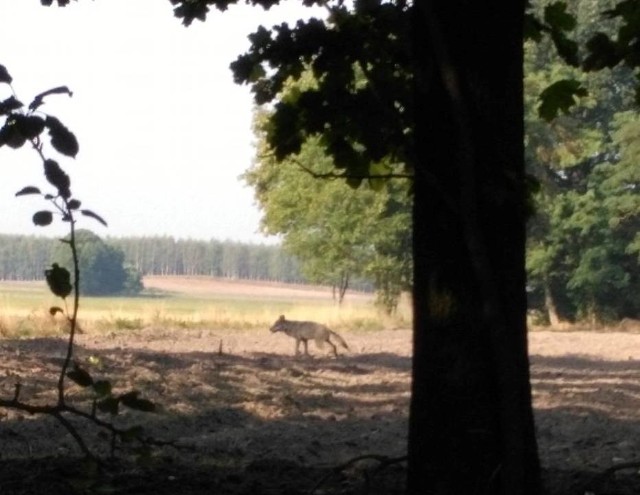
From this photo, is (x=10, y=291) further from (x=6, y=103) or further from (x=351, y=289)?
(x=351, y=289)

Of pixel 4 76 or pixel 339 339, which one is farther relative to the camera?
pixel 339 339

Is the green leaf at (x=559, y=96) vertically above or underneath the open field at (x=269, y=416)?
above

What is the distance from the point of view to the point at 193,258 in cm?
3022

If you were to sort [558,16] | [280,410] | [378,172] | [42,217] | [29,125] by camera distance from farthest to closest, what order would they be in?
[280,410] < [378,172] < [558,16] < [42,217] < [29,125]

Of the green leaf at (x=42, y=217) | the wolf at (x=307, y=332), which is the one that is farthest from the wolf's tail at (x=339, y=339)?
the green leaf at (x=42, y=217)

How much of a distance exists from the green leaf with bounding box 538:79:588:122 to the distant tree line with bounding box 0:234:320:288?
213 inches

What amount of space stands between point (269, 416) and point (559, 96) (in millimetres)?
6860

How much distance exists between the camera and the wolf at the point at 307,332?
20547 mm

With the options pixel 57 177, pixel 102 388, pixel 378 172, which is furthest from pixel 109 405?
pixel 378 172

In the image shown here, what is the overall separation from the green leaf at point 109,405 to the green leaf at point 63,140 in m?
0.70

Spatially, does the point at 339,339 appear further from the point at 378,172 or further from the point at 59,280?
the point at 59,280

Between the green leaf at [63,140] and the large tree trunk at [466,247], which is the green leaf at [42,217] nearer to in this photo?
the green leaf at [63,140]

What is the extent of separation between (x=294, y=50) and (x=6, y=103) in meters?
2.99

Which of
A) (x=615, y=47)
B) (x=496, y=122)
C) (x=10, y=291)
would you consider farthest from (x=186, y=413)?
(x=10, y=291)
